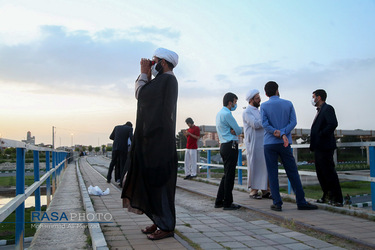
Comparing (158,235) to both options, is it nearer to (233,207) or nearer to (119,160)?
(233,207)

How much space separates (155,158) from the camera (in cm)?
376

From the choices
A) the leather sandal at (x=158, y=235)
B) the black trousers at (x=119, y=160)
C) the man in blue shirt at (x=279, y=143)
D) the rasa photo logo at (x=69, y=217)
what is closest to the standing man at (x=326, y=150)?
the man in blue shirt at (x=279, y=143)

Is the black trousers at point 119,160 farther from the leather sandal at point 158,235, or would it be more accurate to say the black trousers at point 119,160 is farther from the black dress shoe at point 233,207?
the leather sandal at point 158,235

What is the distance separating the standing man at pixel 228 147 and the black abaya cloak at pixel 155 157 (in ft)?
6.70

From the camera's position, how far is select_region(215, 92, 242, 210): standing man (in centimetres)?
578

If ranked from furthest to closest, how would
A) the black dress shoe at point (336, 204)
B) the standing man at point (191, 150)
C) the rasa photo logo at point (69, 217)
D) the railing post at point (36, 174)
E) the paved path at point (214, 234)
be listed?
the standing man at point (191, 150), the black dress shoe at point (336, 204), the railing post at point (36, 174), the rasa photo logo at point (69, 217), the paved path at point (214, 234)

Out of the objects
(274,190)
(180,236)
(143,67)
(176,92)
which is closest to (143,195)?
(180,236)

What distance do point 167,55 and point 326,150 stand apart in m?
2.89

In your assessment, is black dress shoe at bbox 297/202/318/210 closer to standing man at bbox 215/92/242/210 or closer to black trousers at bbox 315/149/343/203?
black trousers at bbox 315/149/343/203

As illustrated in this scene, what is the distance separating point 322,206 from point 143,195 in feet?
9.93

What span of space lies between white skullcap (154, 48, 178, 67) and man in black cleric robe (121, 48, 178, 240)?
220 millimetres

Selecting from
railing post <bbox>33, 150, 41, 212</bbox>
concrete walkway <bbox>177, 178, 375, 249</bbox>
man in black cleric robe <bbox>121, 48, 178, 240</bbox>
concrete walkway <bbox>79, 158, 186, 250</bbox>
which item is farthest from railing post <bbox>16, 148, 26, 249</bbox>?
concrete walkway <bbox>177, 178, 375, 249</bbox>

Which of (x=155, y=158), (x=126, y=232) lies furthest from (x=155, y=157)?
(x=126, y=232)

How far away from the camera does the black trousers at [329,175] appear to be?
5.40 meters
